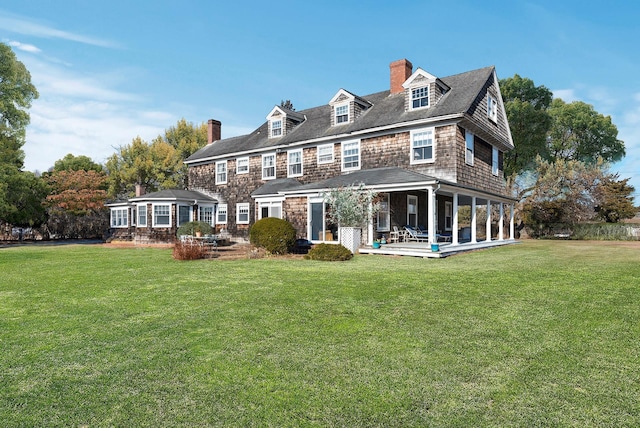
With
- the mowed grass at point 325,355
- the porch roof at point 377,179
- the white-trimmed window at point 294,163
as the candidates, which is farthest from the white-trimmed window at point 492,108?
the mowed grass at point 325,355

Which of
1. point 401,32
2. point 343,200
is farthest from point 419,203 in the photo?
point 401,32

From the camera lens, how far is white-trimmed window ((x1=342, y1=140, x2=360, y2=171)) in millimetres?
22250

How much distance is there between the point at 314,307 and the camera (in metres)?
6.84

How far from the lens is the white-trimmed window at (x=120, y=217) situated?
30.7m

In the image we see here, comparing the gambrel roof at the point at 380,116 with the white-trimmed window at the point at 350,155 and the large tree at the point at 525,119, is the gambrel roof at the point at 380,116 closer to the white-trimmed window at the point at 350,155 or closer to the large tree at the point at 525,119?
the white-trimmed window at the point at 350,155

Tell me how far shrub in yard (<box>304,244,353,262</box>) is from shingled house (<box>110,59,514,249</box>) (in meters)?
3.61

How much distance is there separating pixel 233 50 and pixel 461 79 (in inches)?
581

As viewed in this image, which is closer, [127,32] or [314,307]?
[314,307]

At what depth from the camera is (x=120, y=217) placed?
31.3 metres

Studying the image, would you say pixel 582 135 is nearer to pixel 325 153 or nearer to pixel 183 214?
pixel 325 153

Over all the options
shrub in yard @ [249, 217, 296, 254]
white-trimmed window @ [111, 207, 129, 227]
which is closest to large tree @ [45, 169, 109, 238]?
white-trimmed window @ [111, 207, 129, 227]

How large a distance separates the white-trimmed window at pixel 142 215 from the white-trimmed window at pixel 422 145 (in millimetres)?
19599

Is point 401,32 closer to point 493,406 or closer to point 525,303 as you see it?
point 525,303

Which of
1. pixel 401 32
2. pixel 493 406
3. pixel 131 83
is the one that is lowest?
pixel 493 406
